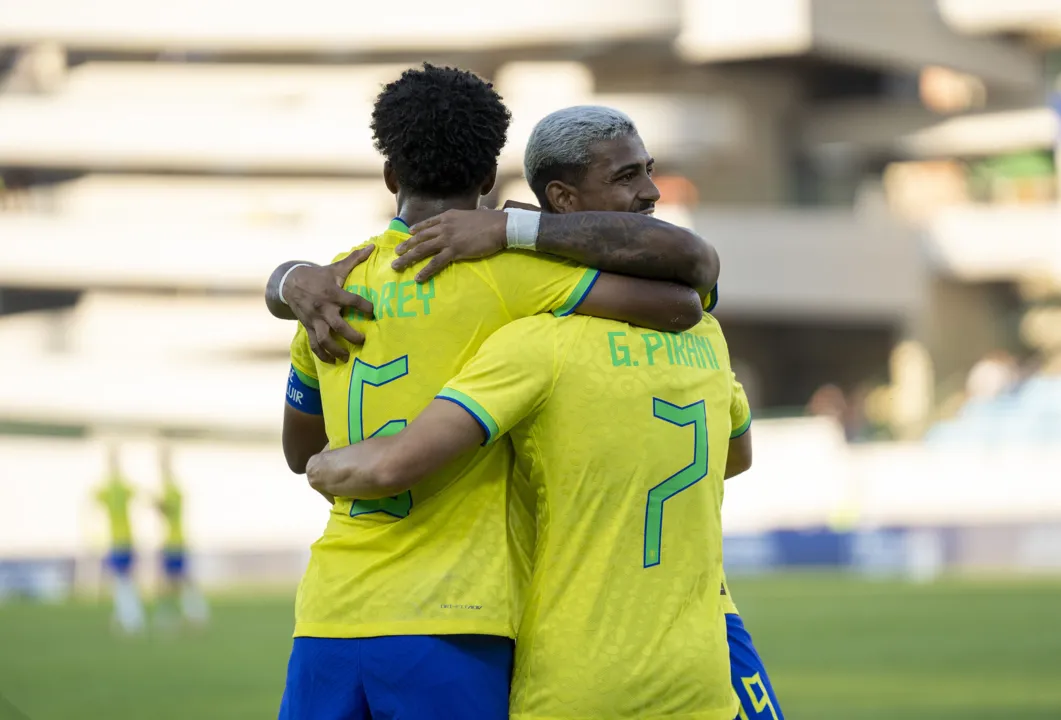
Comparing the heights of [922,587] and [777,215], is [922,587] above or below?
below

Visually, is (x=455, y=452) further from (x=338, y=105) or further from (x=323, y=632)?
Answer: (x=338, y=105)

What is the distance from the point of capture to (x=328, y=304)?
3.75 meters

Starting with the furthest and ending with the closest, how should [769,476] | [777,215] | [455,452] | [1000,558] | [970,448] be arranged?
[777,215] < [769,476] < [970,448] < [1000,558] < [455,452]

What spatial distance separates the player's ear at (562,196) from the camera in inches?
152

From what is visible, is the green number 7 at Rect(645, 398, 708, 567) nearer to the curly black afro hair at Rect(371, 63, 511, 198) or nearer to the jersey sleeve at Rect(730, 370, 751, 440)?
the jersey sleeve at Rect(730, 370, 751, 440)

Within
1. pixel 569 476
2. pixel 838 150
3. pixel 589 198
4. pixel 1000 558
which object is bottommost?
pixel 1000 558

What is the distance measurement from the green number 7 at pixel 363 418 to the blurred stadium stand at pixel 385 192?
31.9m

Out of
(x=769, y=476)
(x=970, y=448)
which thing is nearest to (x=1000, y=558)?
Answer: (x=970, y=448)

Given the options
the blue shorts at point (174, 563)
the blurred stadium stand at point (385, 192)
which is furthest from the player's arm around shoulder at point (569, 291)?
the blurred stadium stand at point (385, 192)

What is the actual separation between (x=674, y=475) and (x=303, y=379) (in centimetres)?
95

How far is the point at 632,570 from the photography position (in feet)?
11.9

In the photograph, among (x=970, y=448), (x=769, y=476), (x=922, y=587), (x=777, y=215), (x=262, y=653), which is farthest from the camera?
(x=777, y=215)

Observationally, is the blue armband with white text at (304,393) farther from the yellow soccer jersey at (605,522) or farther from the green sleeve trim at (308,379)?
the yellow soccer jersey at (605,522)

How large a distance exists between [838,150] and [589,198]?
42.9m
